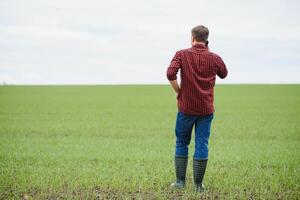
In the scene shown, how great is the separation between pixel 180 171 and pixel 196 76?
4.89 ft

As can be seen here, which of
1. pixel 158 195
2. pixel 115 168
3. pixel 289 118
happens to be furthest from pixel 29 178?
pixel 289 118

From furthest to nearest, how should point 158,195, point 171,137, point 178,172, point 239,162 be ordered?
point 171,137, point 239,162, point 178,172, point 158,195

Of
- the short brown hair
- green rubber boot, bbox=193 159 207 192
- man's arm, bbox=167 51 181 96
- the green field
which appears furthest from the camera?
the green field

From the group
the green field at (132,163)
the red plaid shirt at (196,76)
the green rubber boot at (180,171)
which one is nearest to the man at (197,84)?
the red plaid shirt at (196,76)

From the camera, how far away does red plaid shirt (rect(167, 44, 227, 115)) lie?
734 centimetres

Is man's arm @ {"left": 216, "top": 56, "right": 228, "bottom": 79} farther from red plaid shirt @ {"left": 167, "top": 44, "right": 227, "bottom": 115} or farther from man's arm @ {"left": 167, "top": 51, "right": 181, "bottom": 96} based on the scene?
man's arm @ {"left": 167, "top": 51, "right": 181, "bottom": 96}

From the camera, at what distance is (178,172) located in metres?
7.83

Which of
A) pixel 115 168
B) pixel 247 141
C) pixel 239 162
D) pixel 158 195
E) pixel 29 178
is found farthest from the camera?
pixel 247 141

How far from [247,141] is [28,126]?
Answer: 8.08 metres

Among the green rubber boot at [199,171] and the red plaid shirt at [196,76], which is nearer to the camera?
the red plaid shirt at [196,76]

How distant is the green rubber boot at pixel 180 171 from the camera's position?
7.77 m

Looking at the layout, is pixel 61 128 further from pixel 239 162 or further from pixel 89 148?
pixel 239 162

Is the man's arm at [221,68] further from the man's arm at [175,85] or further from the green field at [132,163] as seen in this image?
the green field at [132,163]

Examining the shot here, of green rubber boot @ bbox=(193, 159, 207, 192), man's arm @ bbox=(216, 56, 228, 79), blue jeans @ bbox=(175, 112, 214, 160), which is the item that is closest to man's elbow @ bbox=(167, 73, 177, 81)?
blue jeans @ bbox=(175, 112, 214, 160)
